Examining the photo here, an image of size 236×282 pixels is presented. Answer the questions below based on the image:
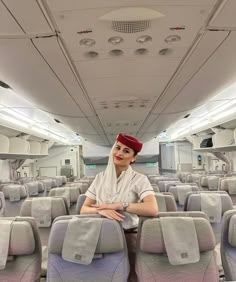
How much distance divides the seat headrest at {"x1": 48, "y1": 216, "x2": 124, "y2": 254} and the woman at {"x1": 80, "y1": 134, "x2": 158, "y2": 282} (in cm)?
15

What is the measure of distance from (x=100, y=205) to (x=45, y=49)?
129 cm

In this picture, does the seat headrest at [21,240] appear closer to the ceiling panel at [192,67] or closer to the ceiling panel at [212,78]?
the ceiling panel at [192,67]

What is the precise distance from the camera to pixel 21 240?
7.79 feet

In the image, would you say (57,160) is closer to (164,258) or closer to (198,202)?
(198,202)

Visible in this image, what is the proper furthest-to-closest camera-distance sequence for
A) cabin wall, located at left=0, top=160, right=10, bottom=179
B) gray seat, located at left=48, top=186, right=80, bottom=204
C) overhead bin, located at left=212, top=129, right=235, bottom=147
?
cabin wall, located at left=0, top=160, right=10, bottom=179 → overhead bin, located at left=212, top=129, right=235, bottom=147 → gray seat, located at left=48, top=186, right=80, bottom=204

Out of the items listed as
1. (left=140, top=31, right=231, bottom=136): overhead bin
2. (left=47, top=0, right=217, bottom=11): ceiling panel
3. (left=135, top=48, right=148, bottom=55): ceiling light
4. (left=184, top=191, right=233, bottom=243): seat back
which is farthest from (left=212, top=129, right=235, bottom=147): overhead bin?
(left=47, top=0, right=217, bottom=11): ceiling panel

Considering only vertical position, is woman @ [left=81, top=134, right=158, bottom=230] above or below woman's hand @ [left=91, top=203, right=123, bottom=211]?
above

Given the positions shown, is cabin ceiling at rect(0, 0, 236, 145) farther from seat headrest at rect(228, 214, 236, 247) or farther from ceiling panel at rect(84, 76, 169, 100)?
seat headrest at rect(228, 214, 236, 247)

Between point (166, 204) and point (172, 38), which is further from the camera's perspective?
point (166, 204)

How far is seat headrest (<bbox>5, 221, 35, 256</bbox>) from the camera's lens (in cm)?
237

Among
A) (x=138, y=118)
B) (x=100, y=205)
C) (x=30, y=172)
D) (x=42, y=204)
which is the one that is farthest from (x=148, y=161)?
(x=100, y=205)

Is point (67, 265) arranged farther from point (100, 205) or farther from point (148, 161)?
point (148, 161)

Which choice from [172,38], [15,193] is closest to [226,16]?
[172,38]

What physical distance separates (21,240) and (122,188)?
0.88 m
